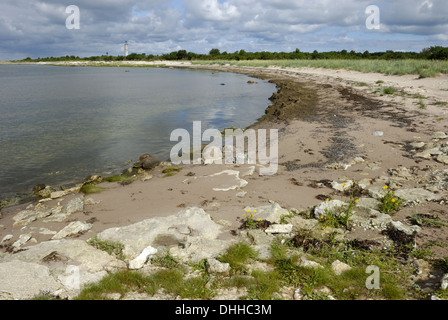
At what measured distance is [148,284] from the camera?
391 cm

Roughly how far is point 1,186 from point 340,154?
11.7m

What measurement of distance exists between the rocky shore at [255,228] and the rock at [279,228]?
0.06ft

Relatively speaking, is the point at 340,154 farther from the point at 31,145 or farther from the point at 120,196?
the point at 31,145

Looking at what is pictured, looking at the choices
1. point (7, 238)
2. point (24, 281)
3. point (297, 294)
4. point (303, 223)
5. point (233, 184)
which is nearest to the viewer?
point (297, 294)

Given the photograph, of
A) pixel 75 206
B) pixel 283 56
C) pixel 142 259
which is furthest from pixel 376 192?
pixel 283 56

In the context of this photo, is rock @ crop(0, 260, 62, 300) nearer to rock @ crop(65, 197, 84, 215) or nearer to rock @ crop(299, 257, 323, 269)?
rock @ crop(65, 197, 84, 215)

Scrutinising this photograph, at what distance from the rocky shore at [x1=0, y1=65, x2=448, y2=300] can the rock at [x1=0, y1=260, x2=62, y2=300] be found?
0.05ft

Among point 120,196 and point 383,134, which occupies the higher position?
point 383,134

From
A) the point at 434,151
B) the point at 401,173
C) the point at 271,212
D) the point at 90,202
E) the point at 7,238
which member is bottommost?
the point at 7,238

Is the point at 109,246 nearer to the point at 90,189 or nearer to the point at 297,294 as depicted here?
the point at 297,294

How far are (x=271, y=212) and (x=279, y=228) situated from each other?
636 mm

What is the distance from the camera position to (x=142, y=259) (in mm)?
4438
